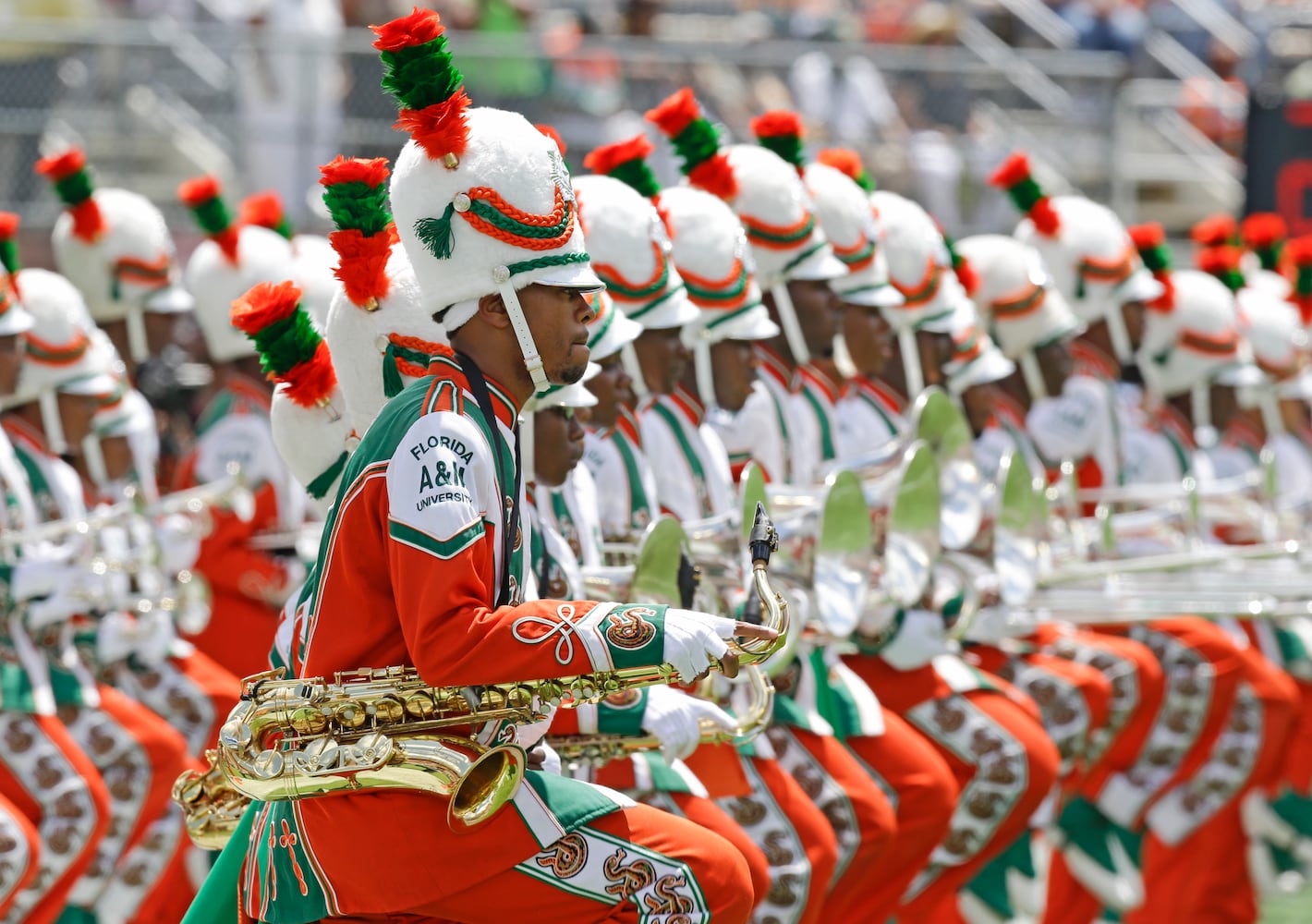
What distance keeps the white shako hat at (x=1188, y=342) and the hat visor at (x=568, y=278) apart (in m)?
5.97

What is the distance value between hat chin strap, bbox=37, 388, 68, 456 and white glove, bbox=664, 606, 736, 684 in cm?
390

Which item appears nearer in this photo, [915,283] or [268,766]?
[268,766]

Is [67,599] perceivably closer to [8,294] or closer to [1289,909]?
[8,294]

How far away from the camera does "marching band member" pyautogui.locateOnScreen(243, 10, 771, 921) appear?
3988 millimetres

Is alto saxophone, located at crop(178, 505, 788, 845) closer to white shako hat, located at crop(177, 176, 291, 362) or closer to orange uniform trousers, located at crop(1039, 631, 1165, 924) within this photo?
orange uniform trousers, located at crop(1039, 631, 1165, 924)

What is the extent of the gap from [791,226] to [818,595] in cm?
134

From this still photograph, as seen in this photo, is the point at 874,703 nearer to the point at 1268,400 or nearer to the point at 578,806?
the point at 578,806

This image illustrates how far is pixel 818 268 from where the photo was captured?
24.3ft

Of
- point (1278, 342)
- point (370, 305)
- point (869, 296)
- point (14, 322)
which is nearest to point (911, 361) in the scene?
point (869, 296)

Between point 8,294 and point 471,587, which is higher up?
point 8,294

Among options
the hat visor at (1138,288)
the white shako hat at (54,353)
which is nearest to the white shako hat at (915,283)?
the hat visor at (1138,288)

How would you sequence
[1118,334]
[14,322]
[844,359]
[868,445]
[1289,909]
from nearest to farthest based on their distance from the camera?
[14,322], [868,445], [844,359], [1118,334], [1289,909]

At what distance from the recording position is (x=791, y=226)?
7.34 metres

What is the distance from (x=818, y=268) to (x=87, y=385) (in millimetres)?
2292
